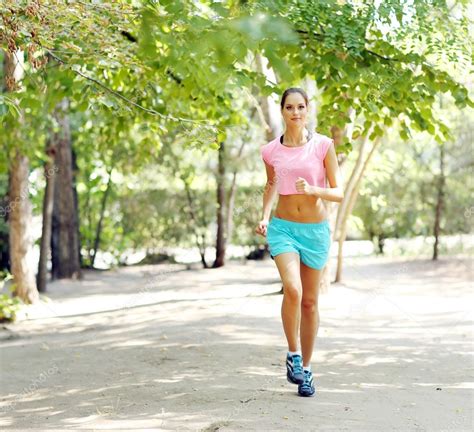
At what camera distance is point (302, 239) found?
5266mm

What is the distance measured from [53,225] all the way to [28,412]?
11.4 m

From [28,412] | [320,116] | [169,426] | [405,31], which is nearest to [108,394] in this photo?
[28,412]

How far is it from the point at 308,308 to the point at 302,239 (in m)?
0.51

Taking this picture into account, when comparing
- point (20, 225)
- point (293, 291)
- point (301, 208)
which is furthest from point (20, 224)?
point (293, 291)

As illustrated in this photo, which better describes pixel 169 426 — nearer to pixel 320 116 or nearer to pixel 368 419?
pixel 368 419

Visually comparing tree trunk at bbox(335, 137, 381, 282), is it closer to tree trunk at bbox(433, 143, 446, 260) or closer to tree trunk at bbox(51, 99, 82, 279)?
tree trunk at bbox(433, 143, 446, 260)

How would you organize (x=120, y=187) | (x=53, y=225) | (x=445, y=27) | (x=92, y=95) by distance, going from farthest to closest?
1. (x=120, y=187)
2. (x=53, y=225)
3. (x=445, y=27)
4. (x=92, y=95)

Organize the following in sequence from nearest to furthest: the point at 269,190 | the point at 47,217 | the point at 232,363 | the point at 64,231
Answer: the point at 269,190, the point at 232,363, the point at 47,217, the point at 64,231

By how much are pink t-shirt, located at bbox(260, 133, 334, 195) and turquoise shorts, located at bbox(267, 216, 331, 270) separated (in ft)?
0.75

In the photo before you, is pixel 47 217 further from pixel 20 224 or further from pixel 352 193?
pixel 352 193

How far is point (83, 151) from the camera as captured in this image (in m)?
18.3

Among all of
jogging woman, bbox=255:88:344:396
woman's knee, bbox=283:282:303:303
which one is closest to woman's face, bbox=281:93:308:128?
jogging woman, bbox=255:88:344:396

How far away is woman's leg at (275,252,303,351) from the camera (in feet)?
16.8

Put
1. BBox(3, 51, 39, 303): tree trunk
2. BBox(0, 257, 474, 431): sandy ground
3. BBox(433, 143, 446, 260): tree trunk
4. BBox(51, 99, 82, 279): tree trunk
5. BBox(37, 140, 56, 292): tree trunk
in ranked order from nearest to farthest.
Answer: BBox(0, 257, 474, 431): sandy ground < BBox(3, 51, 39, 303): tree trunk < BBox(37, 140, 56, 292): tree trunk < BBox(51, 99, 82, 279): tree trunk < BBox(433, 143, 446, 260): tree trunk
